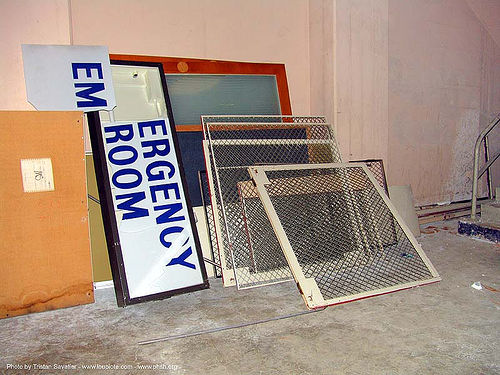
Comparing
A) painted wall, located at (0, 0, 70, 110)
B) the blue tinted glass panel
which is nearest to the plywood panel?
painted wall, located at (0, 0, 70, 110)

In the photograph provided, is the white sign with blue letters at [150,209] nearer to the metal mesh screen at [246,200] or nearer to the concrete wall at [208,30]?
the metal mesh screen at [246,200]

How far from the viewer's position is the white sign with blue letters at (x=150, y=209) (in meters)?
2.13

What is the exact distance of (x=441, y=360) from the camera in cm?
152

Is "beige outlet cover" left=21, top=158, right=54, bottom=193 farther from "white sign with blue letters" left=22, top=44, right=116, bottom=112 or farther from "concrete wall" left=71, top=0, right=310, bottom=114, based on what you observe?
"concrete wall" left=71, top=0, right=310, bottom=114

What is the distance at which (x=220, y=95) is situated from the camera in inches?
118

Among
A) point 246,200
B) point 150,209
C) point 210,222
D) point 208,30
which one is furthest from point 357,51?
point 150,209

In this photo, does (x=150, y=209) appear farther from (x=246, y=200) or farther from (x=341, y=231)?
(x=341, y=231)

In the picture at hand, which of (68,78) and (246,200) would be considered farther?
(246,200)

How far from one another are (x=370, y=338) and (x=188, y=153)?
1.75 meters

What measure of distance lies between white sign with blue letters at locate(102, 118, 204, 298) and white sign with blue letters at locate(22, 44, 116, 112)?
209 millimetres

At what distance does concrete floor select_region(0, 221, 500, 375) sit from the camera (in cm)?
152

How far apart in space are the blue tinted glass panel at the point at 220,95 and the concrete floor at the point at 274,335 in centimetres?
136

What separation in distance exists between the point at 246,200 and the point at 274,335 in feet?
3.01

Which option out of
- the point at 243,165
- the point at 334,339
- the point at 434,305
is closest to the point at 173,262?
the point at 243,165
